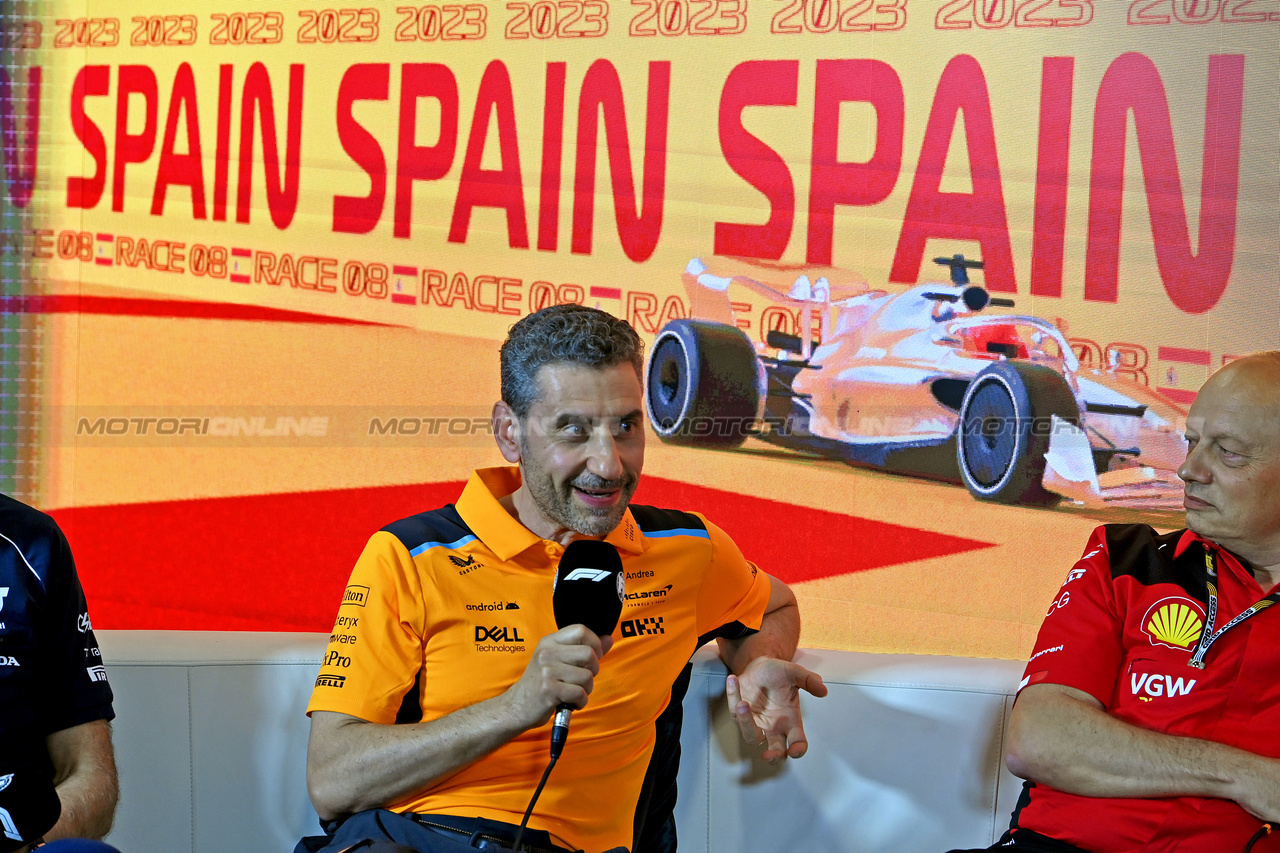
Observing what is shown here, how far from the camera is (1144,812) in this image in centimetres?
165

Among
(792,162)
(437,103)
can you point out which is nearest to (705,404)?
(792,162)

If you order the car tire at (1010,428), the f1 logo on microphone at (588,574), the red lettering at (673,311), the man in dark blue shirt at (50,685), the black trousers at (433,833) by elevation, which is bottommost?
the black trousers at (433,833)

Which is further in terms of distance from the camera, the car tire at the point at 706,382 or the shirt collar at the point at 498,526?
the car tire at the point at 706,382

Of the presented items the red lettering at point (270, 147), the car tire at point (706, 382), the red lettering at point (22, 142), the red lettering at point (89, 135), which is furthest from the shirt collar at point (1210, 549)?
the red lettering at point (22, 142)

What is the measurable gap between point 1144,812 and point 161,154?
10.9 ft

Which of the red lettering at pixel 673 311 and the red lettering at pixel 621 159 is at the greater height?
the red lettering at pixel 621 159

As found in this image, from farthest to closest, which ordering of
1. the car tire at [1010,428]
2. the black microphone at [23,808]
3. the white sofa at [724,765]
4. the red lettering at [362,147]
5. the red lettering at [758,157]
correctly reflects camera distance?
1. the red lettering at [362,147]
2. the red lettering at [758,157]
3. the car tire at [1010,428]
4. the white sofa at [724,765]
5. the black microphone at [23,808]

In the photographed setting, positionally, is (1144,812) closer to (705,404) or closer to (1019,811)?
(1019,811)

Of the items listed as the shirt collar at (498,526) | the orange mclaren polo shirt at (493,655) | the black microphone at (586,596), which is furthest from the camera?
the shirt collar at (498,526)

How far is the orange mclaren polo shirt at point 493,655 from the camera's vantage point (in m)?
1.61

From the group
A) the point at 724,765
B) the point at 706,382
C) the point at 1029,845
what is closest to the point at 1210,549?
the point at 1029,845

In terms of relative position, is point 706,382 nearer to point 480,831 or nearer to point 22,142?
point 480,831

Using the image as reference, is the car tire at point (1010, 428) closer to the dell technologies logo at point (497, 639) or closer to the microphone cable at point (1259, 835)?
the microphone cable at point (1259, 835)

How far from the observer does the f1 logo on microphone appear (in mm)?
1364
